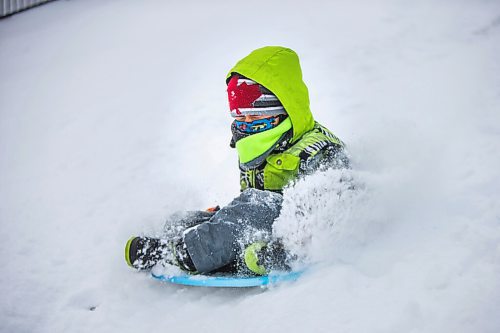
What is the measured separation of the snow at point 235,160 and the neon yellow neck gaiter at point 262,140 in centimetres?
36

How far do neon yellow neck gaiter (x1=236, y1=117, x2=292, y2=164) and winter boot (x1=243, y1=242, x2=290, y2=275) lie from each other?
548 mm

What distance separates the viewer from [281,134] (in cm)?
232

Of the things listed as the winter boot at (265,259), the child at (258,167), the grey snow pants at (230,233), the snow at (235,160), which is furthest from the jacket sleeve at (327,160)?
the winter boot at (265,259)

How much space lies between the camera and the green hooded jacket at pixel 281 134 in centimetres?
227

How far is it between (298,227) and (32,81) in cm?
541

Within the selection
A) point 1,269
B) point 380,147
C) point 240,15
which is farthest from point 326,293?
point 240,15

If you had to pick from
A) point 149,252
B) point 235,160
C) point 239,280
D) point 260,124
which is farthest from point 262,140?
point 235,160

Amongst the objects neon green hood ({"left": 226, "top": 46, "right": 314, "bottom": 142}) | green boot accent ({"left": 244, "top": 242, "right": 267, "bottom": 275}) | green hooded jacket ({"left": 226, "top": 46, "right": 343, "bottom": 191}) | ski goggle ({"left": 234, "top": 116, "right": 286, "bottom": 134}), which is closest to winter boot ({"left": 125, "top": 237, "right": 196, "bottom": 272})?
green boot accent ({"left": 244, "top": 242, "right": 267, "bottom": 275})

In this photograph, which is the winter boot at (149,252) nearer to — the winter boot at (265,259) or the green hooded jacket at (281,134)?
the winter boot at (265,259)

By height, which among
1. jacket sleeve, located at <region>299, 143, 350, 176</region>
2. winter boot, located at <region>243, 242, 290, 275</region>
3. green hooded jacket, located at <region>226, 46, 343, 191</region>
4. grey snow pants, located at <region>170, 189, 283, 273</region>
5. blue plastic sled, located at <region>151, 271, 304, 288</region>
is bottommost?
blue plastic sled, located at <region>151, 271, 304, 288</region>

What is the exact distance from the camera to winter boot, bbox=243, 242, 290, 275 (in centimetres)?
204

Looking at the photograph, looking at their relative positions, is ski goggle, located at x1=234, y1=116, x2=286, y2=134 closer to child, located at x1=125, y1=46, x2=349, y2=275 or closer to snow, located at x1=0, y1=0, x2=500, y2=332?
child, located at x1=125, y1=46, x2=349, y2=275

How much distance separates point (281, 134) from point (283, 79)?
0.32m

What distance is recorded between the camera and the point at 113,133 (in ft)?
15.1
